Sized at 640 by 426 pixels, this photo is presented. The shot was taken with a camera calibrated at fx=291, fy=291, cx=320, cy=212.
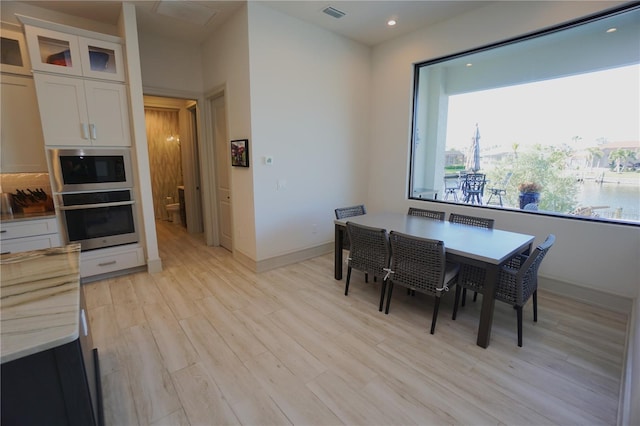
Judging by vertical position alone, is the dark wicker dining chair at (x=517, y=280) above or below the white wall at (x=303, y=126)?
below

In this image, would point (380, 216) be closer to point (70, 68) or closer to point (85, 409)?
point (85, 409)

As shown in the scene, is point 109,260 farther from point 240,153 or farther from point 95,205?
point 240,153

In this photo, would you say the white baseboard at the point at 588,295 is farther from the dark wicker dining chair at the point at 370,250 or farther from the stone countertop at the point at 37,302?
the stone countertop at the point at 37,302

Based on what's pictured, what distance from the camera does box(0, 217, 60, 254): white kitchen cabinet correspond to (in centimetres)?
295

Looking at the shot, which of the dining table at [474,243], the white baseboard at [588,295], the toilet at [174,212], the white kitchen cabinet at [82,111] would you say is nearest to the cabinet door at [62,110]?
the white kitchen cabinet at [82,111]

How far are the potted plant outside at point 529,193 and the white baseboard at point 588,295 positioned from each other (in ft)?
3.01

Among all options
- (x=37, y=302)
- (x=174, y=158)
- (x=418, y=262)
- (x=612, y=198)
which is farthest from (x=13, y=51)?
(x=612, y=198)

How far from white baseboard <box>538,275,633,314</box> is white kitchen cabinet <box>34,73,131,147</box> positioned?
5.32 m

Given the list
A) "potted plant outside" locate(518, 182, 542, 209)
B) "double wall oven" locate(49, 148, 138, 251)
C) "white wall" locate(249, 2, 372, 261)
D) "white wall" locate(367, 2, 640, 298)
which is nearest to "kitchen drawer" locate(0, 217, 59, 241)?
"double wall oven" locate(49, 148, 138, 251)

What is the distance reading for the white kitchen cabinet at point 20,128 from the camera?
122 inches

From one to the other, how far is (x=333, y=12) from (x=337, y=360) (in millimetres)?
3926

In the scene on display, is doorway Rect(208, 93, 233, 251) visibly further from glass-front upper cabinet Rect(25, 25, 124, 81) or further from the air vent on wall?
the air vent on wall

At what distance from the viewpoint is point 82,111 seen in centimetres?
328

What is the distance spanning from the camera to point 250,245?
4.00 m
